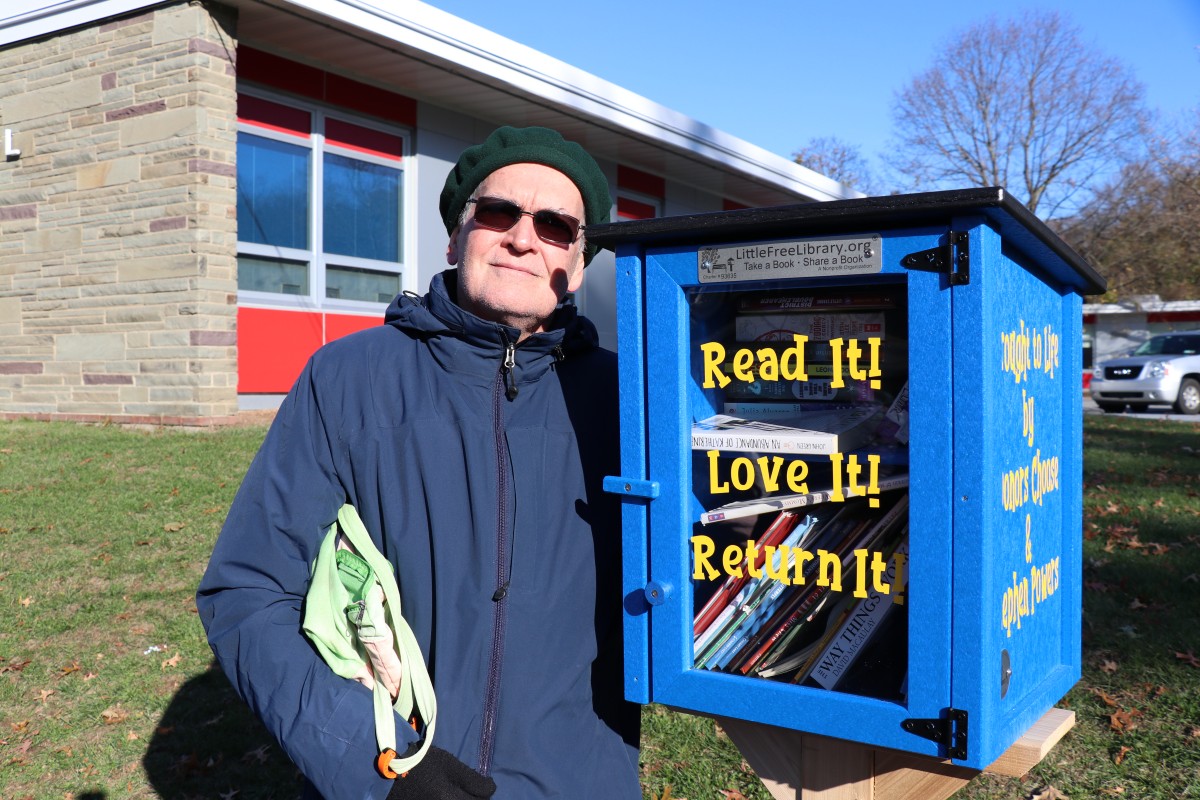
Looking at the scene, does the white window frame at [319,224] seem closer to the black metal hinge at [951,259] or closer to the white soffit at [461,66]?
the white soffit at [461,66]

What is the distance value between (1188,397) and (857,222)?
20887 millimetres

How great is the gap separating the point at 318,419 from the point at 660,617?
0.68m

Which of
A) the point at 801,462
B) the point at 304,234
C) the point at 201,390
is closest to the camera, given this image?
the point at 801,462

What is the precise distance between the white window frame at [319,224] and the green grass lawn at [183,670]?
11.8ft

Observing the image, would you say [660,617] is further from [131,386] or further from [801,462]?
[131,386]

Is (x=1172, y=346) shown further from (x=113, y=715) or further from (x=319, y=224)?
(x=113, y=715)

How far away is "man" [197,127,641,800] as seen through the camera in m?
1.67

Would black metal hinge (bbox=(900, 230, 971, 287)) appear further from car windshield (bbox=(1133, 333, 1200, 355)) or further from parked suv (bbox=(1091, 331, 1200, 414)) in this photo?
car windshield (bbox=(1133, 333, 1200, 355))

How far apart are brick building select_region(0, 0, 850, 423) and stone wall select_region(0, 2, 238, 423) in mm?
19

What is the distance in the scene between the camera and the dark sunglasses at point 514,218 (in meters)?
1.95

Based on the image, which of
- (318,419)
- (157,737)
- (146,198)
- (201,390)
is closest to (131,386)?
(201,390)

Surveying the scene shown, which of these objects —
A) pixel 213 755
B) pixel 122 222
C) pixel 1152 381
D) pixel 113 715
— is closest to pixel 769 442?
pixel 213 755

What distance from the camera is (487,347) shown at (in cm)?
187

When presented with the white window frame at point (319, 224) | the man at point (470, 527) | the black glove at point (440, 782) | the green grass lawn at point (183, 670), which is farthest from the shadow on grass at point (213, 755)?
the white window frame at point (319, 224)
